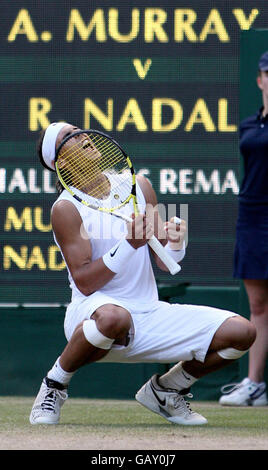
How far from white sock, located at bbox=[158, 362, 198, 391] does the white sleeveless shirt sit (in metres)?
0.29

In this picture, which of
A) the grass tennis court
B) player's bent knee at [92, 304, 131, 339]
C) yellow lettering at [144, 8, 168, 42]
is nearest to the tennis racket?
player's bent knee at [92, 304, 131, 339]

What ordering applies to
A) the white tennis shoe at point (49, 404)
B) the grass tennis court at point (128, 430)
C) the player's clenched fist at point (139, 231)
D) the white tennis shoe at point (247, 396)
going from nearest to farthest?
the grass tennis court at point (128, 430) → the player's clenched fist at point (139, 231) → the white tennis shoe at point (49, 404) → the white tennis shoe at point (247, 396)

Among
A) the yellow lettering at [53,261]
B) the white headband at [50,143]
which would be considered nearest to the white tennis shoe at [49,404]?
the white headband at [50,143]

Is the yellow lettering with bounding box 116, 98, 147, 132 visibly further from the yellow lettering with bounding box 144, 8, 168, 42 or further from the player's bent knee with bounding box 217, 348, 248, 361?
the player's bent knee with bounding box 217, 348, 248, 361

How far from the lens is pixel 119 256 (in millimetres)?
4695

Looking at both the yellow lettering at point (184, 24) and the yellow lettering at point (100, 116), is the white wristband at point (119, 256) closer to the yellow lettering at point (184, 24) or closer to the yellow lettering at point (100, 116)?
the yellow lettering at point (100, 116)

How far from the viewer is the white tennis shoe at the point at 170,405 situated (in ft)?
16.3

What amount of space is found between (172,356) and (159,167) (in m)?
1.95

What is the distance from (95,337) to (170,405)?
49 cm

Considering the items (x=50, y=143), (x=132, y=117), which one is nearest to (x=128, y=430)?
(x=50, y=143)

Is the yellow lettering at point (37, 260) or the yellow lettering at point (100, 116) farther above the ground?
the yellow lettering at point (100, 116)

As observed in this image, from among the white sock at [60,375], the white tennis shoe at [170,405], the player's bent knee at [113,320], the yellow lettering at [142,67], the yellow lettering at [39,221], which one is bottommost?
the white tennis shoe at [170,405]

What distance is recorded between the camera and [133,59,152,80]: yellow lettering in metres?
6.61
